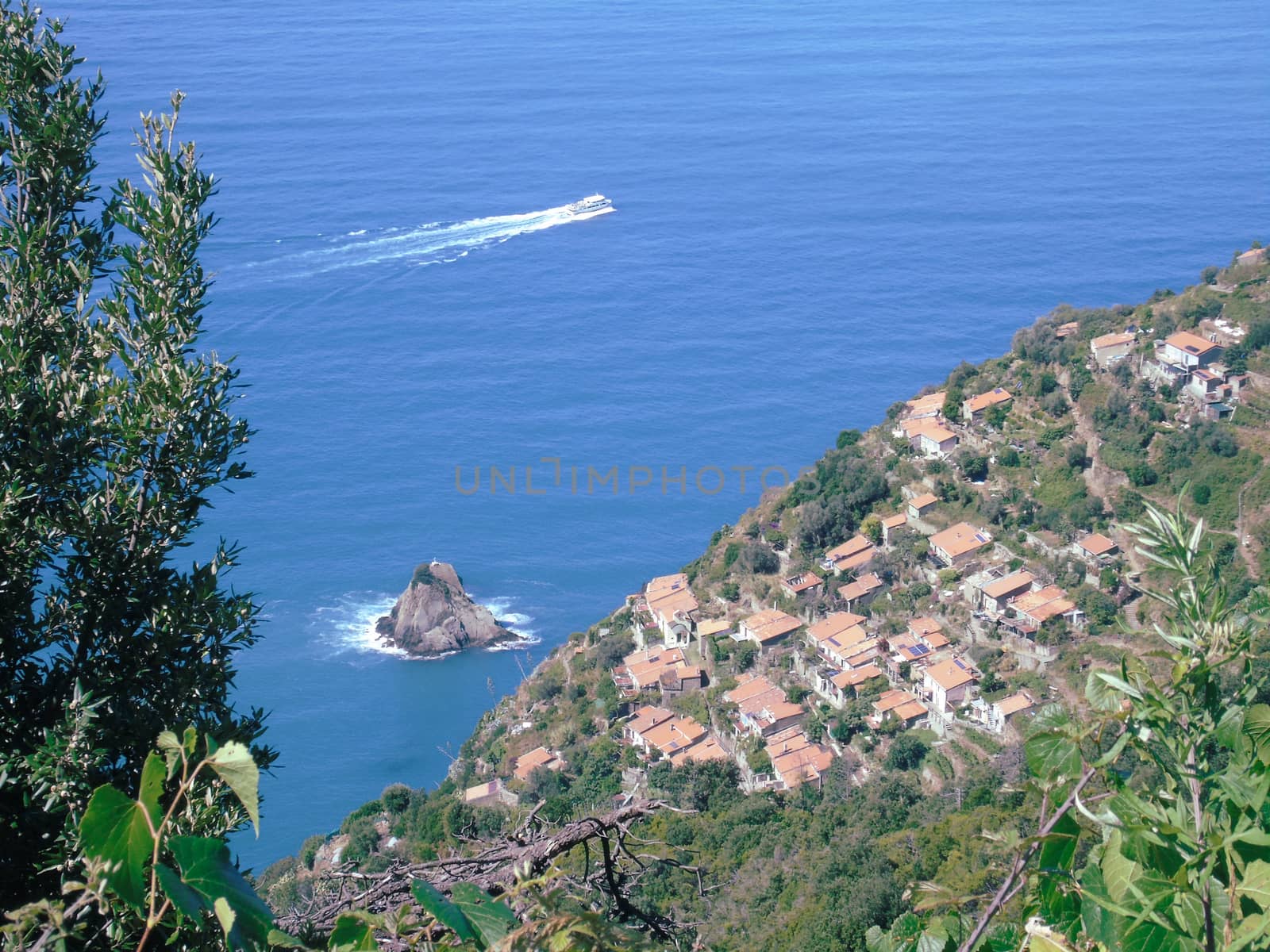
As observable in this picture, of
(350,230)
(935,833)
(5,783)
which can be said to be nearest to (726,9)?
(350,230)

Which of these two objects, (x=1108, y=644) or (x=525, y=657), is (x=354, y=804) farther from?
(x=1108, y=644)

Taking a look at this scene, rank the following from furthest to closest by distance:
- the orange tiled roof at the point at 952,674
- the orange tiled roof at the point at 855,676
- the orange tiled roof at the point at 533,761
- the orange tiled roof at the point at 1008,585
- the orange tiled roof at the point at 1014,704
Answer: the orange tiled roof at the point at 1008,585 < the orange tiled roof at the point at 855,676 < the orange tiled roof at the point at 533,761 < the orange tiled roof at the point at 952,674 < the orange tiled roof at the point at 1014,704

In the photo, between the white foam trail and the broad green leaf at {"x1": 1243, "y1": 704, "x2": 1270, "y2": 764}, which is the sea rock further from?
the broad green leaf at {"x1": 1243, "y1": 704, "x2": 1270, "y2": 764}

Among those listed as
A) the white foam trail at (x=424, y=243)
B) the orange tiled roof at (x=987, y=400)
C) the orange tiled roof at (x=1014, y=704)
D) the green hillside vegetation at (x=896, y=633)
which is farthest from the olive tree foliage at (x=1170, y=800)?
the white foam trail at (x=424, y=243)

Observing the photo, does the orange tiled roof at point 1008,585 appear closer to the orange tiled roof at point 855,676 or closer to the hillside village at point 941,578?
the hillside village at point 941,578

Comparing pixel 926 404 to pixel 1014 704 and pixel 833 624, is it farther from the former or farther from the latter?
pixel 1014 704

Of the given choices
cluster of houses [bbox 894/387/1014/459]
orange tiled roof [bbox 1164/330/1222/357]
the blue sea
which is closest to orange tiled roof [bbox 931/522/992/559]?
cluster of houses [bbox 894/387/1014/459]

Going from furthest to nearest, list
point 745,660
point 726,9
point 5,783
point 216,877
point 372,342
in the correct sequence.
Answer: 1. point 726,9
2. point 372,342
3. point 745,660
4. point 5,783
5. point 216,877
